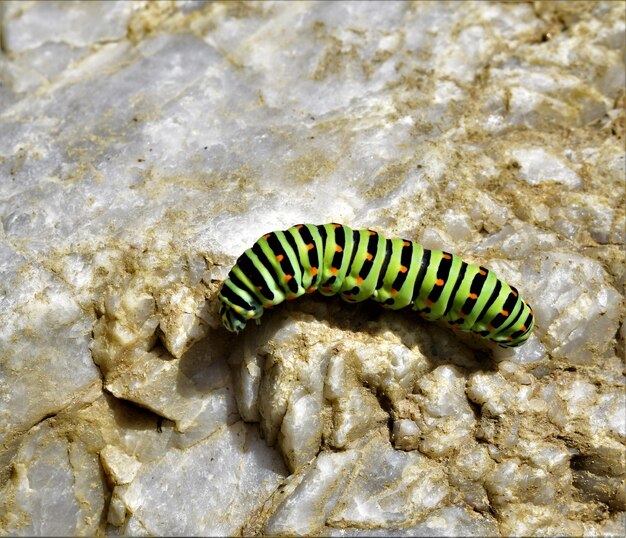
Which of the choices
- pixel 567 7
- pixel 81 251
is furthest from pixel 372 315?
pixel 567 7

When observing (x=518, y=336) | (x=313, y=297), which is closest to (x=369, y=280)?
(x=313, y=297)

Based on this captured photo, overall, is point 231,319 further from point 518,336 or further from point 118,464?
point 518,336

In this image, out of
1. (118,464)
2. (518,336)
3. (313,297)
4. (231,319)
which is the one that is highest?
(231,319)

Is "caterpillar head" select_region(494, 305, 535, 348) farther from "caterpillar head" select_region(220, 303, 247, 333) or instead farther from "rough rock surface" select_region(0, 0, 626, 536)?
"caterpillar head" select_region(220, 303, 247, 333)

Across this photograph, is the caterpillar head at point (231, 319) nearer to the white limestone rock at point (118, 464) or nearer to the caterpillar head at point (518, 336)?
the white limestone rock at point (118, 464)

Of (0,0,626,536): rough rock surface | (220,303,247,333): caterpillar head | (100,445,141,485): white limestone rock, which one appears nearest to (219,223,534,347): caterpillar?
(220,303,247,333): caterpillar head

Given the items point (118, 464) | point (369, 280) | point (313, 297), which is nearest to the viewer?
point (369, 280)
